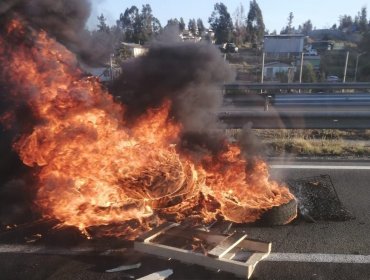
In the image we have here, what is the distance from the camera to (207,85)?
19.6 feet

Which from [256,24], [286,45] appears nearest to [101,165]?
[286,45]

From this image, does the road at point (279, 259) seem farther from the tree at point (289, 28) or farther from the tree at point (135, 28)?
the tree at point (289, 28)

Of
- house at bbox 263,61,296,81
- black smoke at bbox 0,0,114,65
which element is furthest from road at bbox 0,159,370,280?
house at bbox 263,61,296,81

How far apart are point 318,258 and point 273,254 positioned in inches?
18.0

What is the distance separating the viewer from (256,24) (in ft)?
249

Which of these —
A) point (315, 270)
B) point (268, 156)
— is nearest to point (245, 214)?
point (315, 270)

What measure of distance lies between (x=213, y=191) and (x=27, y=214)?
2.41 m

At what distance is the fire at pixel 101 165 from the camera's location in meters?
5.10

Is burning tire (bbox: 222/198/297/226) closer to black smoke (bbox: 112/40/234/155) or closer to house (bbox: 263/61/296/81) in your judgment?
black smoke (bbox: 112/40/234/155)

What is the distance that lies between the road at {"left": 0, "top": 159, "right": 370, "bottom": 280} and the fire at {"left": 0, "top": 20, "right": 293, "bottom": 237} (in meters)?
0.51

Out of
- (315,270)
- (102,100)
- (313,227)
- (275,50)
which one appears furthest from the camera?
(275,50)

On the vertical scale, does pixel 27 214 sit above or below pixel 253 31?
below

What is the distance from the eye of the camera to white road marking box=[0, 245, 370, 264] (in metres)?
4.25

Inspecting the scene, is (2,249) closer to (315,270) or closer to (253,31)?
(315,270)
